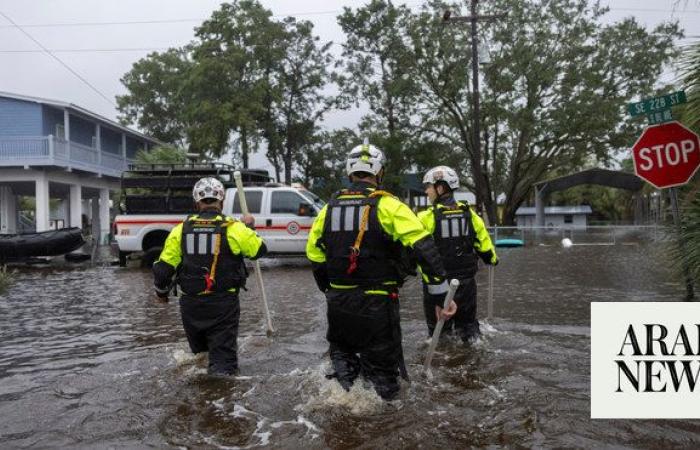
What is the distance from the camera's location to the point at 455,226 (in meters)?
6.59

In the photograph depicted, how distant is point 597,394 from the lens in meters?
4.24

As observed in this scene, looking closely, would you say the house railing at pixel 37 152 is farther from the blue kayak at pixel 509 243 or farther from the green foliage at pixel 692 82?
the green foliage at pixel 692 82

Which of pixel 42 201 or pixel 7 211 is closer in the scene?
pixel 42 201

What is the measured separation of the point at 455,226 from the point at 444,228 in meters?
0.12

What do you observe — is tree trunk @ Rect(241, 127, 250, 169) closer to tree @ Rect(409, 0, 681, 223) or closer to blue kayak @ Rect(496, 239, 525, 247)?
tree @ Rect(409, 0, 681, 223)

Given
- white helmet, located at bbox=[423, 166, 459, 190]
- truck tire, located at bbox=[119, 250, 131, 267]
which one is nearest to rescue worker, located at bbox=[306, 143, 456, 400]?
white helmet, located at bbox=[423, 166, 459, 190]

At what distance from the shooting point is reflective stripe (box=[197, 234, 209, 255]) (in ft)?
18.1

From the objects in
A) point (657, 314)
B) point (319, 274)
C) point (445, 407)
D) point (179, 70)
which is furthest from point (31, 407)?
point (179, 70)

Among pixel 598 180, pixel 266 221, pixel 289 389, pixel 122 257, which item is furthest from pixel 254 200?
pixel 598 180

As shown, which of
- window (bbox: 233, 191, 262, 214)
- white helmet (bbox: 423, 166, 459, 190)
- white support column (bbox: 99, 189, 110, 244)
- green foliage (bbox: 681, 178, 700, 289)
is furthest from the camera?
white support column (bbox: 99, 189, 110, 244)

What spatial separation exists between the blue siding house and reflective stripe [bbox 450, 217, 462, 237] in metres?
21.9

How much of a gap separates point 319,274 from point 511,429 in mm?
1830

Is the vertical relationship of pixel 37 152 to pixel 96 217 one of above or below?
above

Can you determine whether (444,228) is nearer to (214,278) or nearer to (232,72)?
(214,278)
